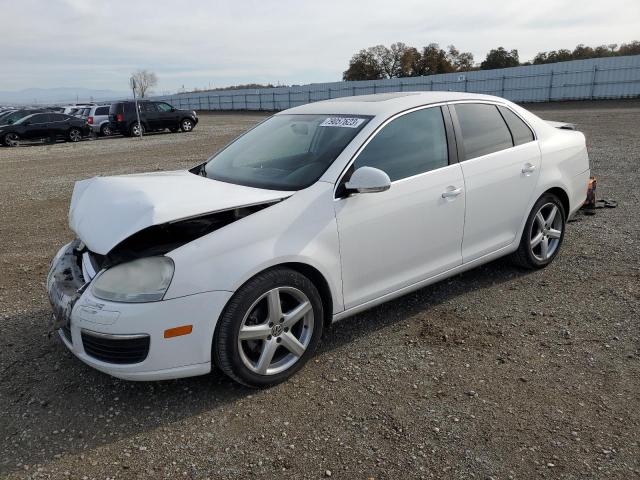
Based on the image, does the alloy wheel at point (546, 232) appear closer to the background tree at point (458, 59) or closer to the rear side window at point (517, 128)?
the rear side window at point (517, 128)

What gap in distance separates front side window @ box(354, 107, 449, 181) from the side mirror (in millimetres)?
236

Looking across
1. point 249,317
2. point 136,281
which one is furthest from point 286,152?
point 136,281

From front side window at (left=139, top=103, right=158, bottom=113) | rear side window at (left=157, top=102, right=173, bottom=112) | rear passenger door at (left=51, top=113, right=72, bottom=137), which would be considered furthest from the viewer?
rear side window at (left=157, top=102, right=173, bottom=112)

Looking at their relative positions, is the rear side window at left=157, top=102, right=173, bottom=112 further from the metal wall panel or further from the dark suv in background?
the metal wall panel

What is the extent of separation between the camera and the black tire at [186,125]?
25828mm

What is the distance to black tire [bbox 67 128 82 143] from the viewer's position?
76.6ft

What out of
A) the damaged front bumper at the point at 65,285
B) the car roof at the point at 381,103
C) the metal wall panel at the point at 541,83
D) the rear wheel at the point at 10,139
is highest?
the metal wall panel at the point at 541,83

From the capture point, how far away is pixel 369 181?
10.4ft

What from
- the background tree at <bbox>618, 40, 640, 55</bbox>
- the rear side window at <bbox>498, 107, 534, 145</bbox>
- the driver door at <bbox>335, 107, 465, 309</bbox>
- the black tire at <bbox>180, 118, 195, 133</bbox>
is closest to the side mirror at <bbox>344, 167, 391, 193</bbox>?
the driver door at <bbox>335, 107, 465, 309</bbox>

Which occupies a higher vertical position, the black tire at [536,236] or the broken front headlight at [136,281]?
the broken front headlight at [136,281]

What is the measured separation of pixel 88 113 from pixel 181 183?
2535 centimetres

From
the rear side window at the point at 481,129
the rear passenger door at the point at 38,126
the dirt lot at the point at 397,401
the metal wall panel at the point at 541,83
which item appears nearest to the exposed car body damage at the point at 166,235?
the dirt lot at the point at 397,401

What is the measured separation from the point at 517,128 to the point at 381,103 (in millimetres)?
1399

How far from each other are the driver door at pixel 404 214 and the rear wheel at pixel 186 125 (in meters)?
23.6
